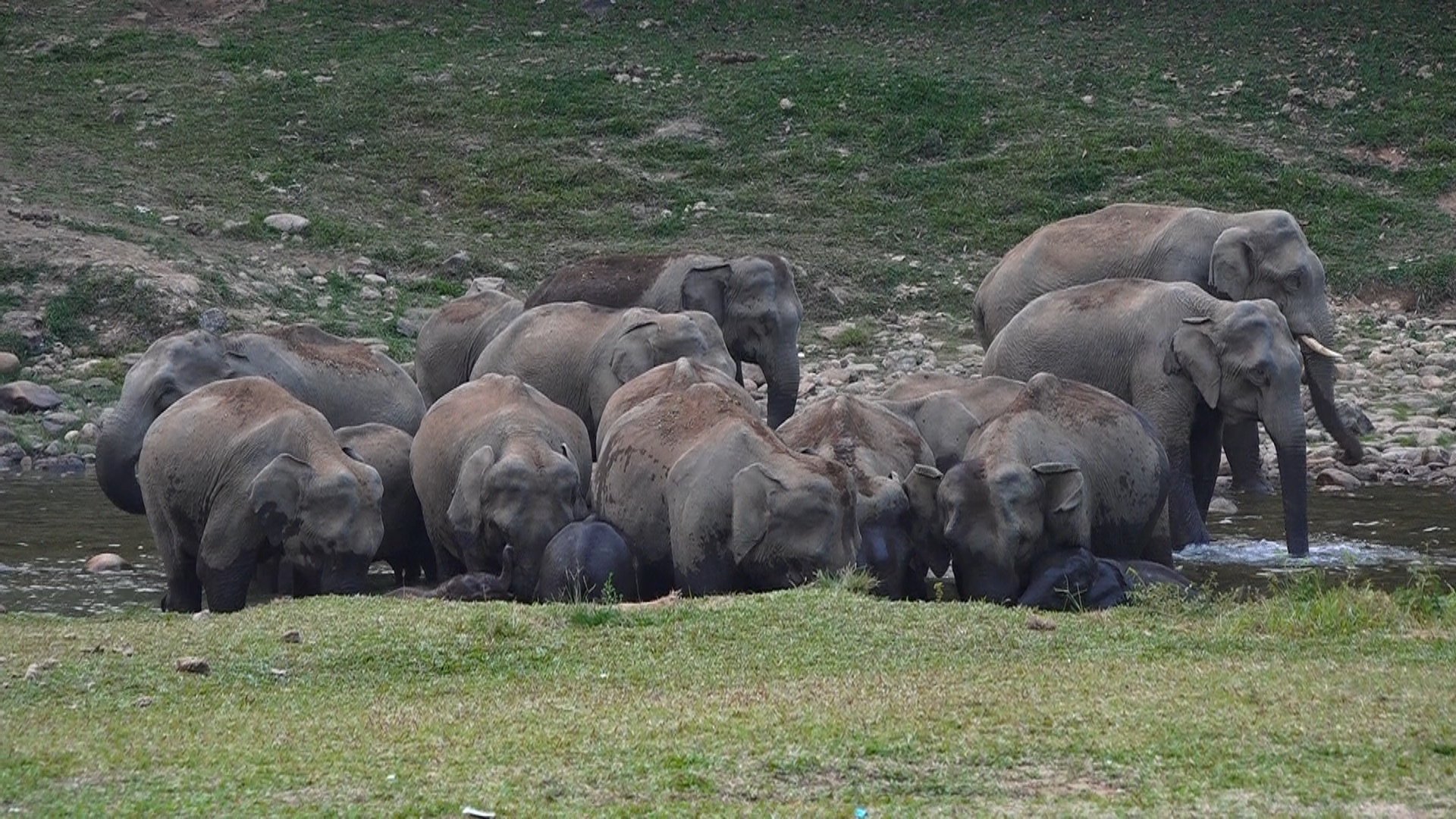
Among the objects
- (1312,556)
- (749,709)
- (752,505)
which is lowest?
(1312,556)

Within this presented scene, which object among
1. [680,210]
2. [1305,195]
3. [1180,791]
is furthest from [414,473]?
[1305,195]

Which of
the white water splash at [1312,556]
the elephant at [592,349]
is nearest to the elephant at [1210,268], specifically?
the white water splash at [1312,556]

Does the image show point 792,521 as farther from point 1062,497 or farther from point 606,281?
point 606,281

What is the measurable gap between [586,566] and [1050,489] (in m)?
2.66

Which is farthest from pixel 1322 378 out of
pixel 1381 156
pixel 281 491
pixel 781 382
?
pixel 1381 156

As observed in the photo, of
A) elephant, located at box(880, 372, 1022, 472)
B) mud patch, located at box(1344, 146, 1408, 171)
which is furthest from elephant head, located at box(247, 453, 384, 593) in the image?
mud patch, located at box(1344, 146, 1408, 171)

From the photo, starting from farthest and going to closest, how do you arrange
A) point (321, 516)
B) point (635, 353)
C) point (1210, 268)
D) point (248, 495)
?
point (1210, 268) → point (635, 353) → point (248, 495) → point (321, 516)

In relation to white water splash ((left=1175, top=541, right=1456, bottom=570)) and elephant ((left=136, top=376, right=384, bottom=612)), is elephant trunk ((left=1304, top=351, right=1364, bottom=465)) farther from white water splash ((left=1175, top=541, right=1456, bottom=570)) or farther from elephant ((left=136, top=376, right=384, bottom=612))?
elephant ((left=136, top=376, right=384, bottom=612))

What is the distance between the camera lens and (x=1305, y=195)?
2962 cm

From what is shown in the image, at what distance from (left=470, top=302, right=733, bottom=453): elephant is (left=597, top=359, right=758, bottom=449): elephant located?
1.23m

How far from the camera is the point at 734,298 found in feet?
64.8

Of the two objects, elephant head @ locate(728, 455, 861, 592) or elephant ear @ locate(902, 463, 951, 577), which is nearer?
elephant head @ locate(728, 455, 861, 592)

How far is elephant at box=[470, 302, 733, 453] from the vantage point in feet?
56.1

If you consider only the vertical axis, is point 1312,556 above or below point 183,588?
below
